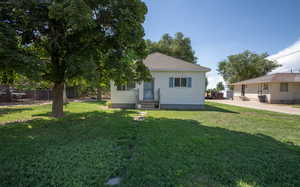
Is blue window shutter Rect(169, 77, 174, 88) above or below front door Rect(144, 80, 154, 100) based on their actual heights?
above

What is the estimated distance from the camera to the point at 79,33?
5.18 meters

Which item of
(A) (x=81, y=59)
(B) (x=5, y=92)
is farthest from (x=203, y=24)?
(B) (x=5, y=92)

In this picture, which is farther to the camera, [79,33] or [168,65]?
[168,65]

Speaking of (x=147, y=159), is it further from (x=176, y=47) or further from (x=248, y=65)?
(x=248, y=65)

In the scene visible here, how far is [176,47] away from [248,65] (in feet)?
58.0

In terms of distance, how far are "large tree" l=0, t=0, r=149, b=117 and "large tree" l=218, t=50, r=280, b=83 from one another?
31.2m

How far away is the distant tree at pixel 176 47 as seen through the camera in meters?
23.5

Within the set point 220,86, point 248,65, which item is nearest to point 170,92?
point 248,65

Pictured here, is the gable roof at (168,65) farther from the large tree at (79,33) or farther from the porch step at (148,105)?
the large tree at (79,33)

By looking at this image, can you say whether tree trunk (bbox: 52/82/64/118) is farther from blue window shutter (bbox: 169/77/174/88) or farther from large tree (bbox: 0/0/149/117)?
blue window shutter (bbox: 169/77/174/88)

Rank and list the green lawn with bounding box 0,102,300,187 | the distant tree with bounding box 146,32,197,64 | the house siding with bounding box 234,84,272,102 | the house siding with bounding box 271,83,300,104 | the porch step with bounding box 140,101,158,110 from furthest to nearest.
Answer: the distant tree with bounding box 146,32,197,64 < the house siding with bounding box 234,84,272,102 < the house siding with bounding box 271,83,300,104 < the porch step with bounding box 140,101,158,110 < the green lawn with bounding box 0,102,300,187

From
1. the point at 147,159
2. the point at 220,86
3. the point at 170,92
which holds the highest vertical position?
the point at 220,86

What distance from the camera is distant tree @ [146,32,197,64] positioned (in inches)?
923

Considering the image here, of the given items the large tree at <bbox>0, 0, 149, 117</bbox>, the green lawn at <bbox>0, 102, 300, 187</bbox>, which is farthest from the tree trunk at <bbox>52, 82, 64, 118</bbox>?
the green lawn at <bbox>0, 102, 300, 187</bbox>
